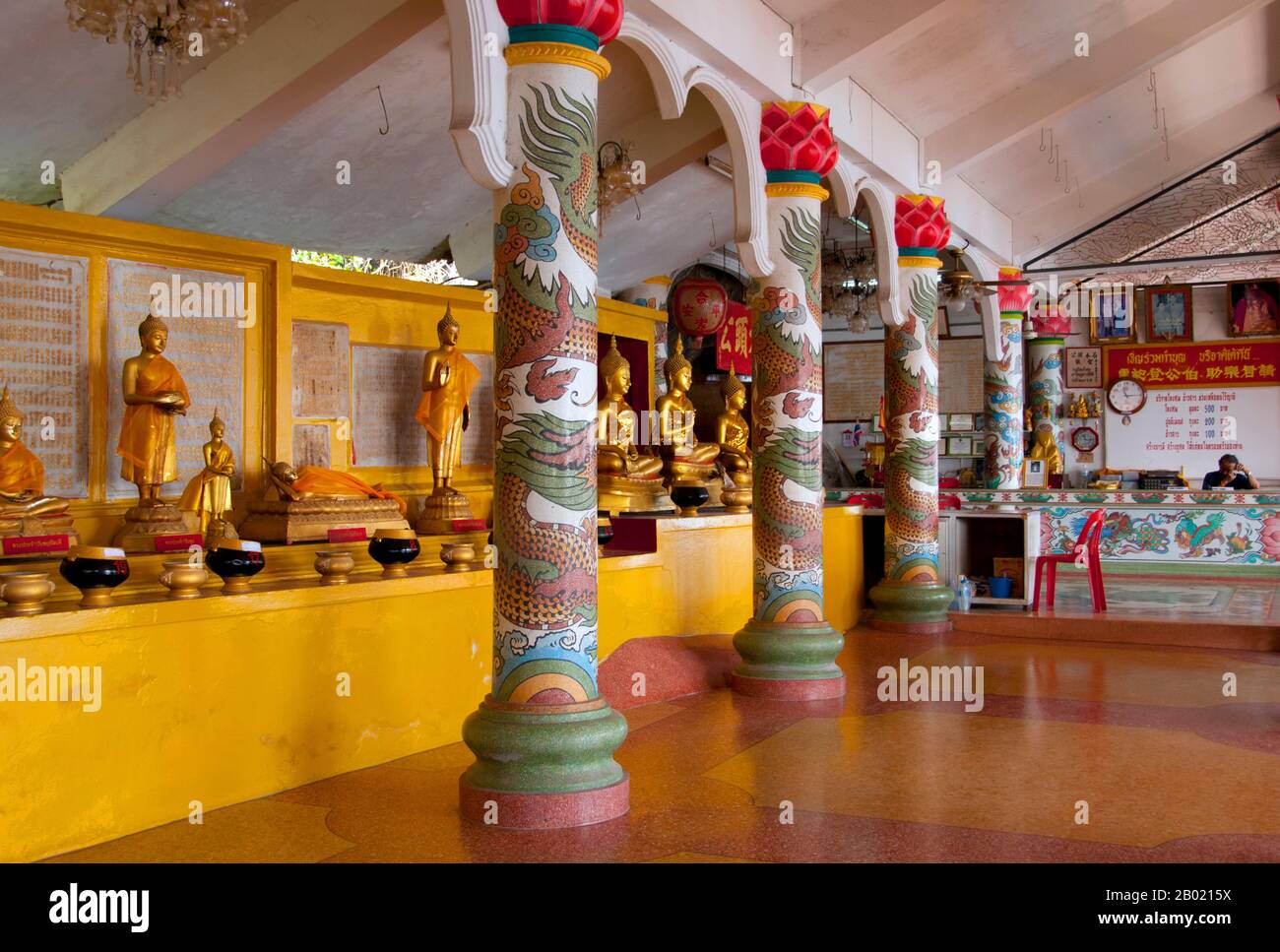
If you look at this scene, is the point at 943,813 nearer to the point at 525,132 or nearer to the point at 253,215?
the point at 525,132

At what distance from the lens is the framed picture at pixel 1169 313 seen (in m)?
17.7

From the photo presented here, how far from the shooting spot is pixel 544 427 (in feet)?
15.7

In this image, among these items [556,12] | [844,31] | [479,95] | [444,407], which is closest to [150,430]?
[444,407]

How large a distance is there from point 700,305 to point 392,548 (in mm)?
6064

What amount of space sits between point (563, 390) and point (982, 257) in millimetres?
9702

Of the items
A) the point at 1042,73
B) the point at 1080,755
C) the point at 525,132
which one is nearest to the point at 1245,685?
the point at 1080,755

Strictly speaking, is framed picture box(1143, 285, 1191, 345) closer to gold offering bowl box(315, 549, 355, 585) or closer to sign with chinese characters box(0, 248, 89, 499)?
sign with chinese characters box(0, 248, 89, 499)

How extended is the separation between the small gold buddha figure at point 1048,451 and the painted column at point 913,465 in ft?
25.3

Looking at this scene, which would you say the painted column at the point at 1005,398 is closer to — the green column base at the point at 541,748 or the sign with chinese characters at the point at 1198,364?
the sign with chinese characters at the point at 1198,364

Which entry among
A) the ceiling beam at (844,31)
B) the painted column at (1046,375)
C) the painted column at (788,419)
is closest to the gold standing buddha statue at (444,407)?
the painted column at (788,419)

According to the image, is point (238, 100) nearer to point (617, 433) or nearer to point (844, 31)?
point (844, 31)

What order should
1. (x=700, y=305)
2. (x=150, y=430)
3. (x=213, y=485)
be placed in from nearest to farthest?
(x=150, y=430), (x=213, y=485), (x=700, y=305)

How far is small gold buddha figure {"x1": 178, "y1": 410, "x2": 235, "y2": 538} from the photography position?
7.01 metres

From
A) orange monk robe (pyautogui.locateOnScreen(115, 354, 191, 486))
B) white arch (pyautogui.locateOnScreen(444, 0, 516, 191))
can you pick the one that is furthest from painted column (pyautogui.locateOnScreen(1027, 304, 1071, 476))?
white arch (pyautogui.locateOnScreen(444, 0, 516, 191))
